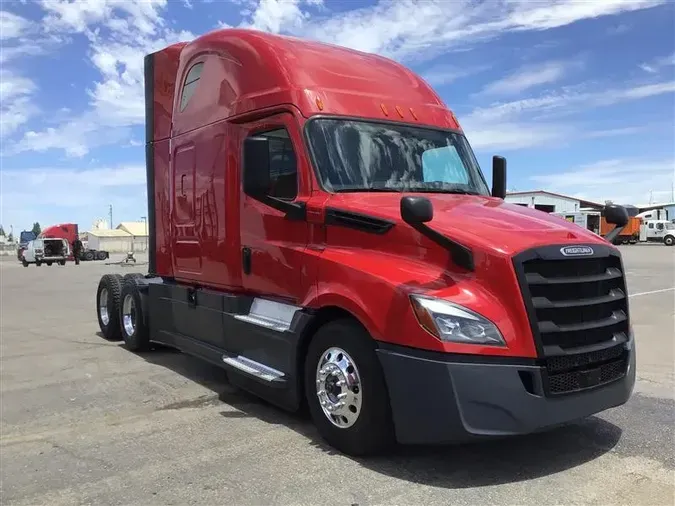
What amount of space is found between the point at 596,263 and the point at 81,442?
412 cm

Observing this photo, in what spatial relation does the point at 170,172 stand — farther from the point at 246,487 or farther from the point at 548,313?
the point at 548,313

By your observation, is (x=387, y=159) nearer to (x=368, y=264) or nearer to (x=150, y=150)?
(x=368, y=264)

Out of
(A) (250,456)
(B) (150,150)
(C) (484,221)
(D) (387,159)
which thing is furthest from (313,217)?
(B) (150,150)

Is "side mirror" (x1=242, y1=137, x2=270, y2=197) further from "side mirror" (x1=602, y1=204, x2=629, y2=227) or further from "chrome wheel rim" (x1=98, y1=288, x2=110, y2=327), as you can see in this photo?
"chrome wheel rim" (x1=98, y1=288, x2=110, y2=327)

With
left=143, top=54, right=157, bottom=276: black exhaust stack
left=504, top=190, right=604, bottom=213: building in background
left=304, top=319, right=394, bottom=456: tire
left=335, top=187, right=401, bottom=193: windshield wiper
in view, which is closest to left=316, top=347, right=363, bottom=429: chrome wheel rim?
left=304, top=319, right=394, bottom=456: tire

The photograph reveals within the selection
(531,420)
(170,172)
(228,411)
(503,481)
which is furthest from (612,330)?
(170,172)

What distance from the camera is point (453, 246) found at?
4.03 meters

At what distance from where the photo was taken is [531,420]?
12.4 ft

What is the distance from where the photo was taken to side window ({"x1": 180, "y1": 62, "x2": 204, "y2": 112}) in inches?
269

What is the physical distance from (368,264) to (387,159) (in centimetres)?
125

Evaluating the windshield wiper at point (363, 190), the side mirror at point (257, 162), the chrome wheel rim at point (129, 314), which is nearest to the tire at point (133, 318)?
the chrome wheel rim at point (129, 314)

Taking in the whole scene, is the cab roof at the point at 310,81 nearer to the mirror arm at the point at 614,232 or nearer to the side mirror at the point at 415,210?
the side mirror at the point at 415,210

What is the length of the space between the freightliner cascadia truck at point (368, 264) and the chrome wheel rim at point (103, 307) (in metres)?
2.65

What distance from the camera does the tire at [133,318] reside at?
27.4ft
